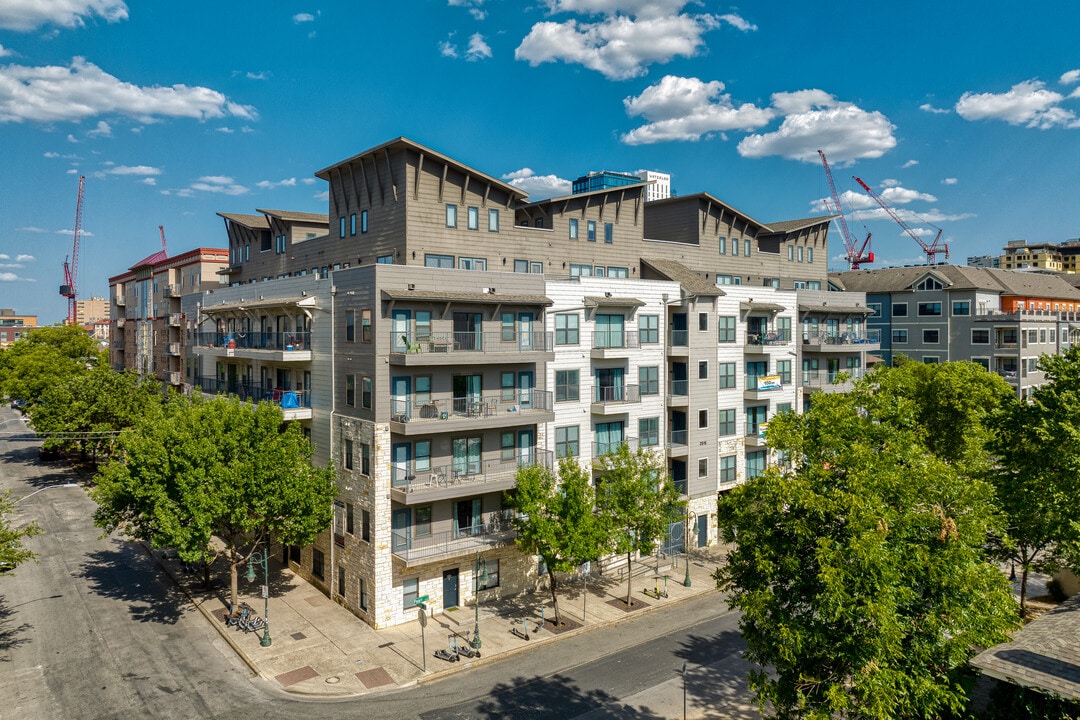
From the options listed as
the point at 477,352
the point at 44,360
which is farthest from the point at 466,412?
the point at 44,360

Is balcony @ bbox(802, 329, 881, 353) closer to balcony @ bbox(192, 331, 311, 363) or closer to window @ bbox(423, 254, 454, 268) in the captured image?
window @ bbox(423, 254, 454, 268)

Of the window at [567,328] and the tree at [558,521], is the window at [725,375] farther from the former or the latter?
the tree at [558,521]

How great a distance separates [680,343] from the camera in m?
41.9

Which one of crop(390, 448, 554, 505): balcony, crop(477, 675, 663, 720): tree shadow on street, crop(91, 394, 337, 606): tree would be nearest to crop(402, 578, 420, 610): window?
crop(390, 448, 554, 505): balcony

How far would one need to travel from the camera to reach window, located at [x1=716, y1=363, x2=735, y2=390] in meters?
44.3

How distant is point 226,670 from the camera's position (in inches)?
1056

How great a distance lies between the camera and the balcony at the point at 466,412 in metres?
31.1

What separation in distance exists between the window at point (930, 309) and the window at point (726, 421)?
4494 centimetres

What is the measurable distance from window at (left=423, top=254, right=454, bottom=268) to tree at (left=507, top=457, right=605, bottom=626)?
1257 centimetres

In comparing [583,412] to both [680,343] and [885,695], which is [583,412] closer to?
[680,343]

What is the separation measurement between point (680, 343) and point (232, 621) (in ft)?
92.0

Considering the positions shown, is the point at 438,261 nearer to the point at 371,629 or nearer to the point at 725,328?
the point at 371,629

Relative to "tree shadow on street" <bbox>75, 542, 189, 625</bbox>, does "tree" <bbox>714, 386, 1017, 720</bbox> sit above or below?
above

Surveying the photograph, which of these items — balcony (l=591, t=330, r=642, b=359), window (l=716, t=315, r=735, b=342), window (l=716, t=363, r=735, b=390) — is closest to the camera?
balcony (l=591, t=330, r=642, b=359)
